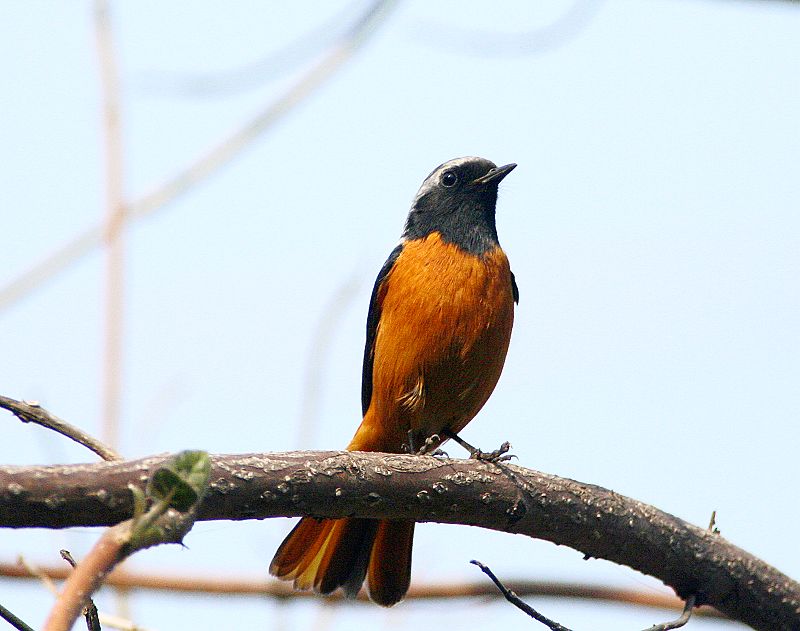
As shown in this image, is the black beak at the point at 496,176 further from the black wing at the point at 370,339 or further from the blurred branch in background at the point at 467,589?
the blurred branch in background at the point at 467,589

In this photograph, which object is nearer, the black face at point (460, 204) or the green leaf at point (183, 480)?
the green leaf at point (183, 480)

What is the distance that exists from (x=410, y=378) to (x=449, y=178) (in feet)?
6.10

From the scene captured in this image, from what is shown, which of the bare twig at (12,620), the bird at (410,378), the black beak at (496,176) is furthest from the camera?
the black beak at (496,176)

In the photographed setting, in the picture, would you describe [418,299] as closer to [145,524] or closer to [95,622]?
[95,622]

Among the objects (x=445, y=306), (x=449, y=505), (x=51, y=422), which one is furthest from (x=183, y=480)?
(x=445, y=306)

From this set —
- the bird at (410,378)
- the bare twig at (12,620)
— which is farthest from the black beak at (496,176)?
the bare twig at (12,620)

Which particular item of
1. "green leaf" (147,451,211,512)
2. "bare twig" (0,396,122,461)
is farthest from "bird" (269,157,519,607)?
"green leaf" (147,451,211,512)

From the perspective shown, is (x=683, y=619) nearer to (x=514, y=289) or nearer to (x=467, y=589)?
(x=467, y=589)

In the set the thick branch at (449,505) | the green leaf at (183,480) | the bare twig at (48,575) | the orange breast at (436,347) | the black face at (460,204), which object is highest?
the black face at (460,204)

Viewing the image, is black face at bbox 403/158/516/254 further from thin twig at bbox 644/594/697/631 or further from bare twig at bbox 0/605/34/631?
bare twig at bbox 0/605/34/631

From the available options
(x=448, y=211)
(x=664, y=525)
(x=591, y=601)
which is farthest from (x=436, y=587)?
(x=448, y=211)

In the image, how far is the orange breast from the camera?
566 cm

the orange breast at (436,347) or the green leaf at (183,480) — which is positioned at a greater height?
the orange breast at (436,347)

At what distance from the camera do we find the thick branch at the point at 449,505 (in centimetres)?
311
